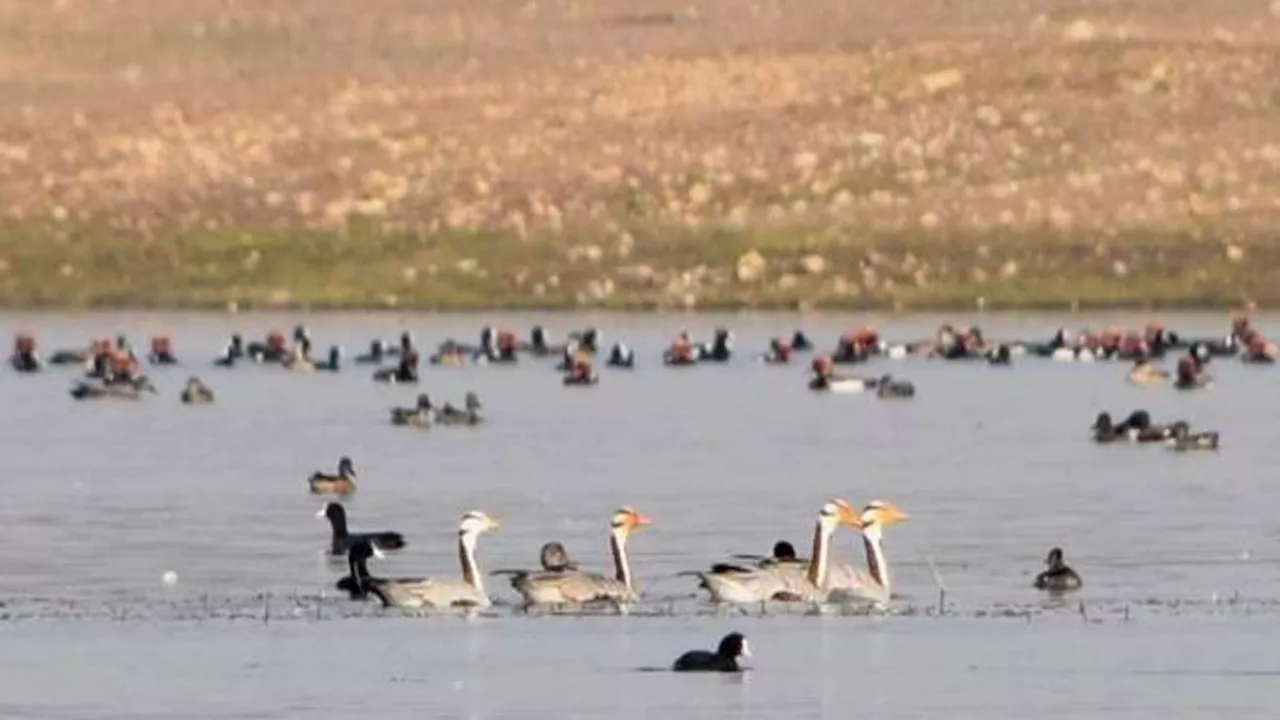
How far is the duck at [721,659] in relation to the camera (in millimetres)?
22906

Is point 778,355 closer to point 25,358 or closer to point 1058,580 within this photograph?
point 25,358

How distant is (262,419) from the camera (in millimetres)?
44219

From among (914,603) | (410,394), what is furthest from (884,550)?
(410,394)

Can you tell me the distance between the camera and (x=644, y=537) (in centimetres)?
3102

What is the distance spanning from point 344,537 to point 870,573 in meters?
4.22

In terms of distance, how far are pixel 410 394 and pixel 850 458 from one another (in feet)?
32.8

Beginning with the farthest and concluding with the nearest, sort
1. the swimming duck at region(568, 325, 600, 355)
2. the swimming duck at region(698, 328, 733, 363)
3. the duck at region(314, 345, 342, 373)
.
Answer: the swimming duck at region(568, 325, 600, 355), the duck at region(314, 345, 342, 373), the swimming duck at region(698, 328, 733, 363)

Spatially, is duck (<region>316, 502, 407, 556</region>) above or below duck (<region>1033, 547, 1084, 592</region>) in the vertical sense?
above

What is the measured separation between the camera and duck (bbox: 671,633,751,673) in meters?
22.9

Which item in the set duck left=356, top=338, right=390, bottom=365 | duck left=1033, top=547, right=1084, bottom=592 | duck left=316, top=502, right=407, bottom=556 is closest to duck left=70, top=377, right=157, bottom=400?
duck left=356, top=338, right=390, bottom=365

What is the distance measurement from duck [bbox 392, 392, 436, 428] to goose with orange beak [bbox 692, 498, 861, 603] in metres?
14.8

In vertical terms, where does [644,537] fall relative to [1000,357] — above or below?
below

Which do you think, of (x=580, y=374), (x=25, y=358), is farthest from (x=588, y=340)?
(x=25, y=358)

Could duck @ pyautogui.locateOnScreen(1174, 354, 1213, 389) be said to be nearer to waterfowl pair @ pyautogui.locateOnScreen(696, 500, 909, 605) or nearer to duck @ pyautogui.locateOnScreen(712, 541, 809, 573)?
duck @ pyautogui.locateOnScreen(712, 541, 809, 573)
